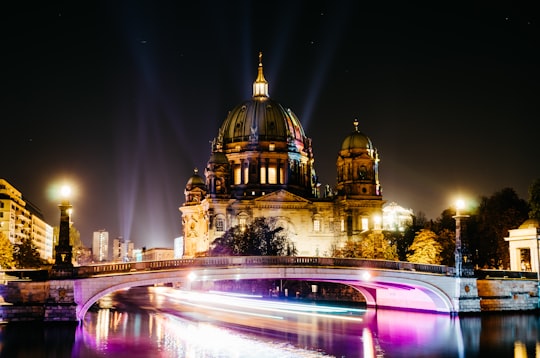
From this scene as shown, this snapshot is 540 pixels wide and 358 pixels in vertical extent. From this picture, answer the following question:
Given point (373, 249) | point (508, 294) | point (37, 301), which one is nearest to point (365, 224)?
point (373, 249)

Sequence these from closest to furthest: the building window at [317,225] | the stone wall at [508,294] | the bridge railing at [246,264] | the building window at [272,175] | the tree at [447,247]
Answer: the bridge railing at [246,264] → the stone wall at [508,294] → the tree at [447,247] → the building window at [317,225] → the building window at [272,175]

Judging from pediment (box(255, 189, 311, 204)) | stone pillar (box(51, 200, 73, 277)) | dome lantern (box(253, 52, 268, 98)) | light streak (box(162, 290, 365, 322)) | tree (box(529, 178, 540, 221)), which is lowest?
light streak (box(162, 290, 365, 322))

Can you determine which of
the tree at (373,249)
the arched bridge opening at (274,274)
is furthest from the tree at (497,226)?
the arched bridge opening at (274,274)

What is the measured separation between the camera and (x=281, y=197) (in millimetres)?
130250

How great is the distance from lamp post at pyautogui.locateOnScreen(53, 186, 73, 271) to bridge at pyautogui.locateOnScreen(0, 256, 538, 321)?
88 cm

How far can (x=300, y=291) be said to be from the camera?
305 feet

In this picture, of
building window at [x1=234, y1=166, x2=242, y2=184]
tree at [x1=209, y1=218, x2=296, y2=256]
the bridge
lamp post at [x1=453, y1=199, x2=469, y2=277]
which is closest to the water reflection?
the bridge

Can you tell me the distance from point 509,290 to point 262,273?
21.9 m

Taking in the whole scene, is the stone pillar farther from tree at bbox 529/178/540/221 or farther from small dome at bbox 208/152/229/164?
small dome at bbox 208/152/229/164

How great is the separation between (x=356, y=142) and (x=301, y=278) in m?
75.4

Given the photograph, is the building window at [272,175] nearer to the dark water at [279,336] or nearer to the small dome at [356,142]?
the small dome at [356,142]

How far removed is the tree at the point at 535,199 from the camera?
262 feet

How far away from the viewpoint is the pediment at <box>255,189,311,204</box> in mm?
129875

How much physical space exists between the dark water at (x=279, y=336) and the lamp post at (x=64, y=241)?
4.08m
